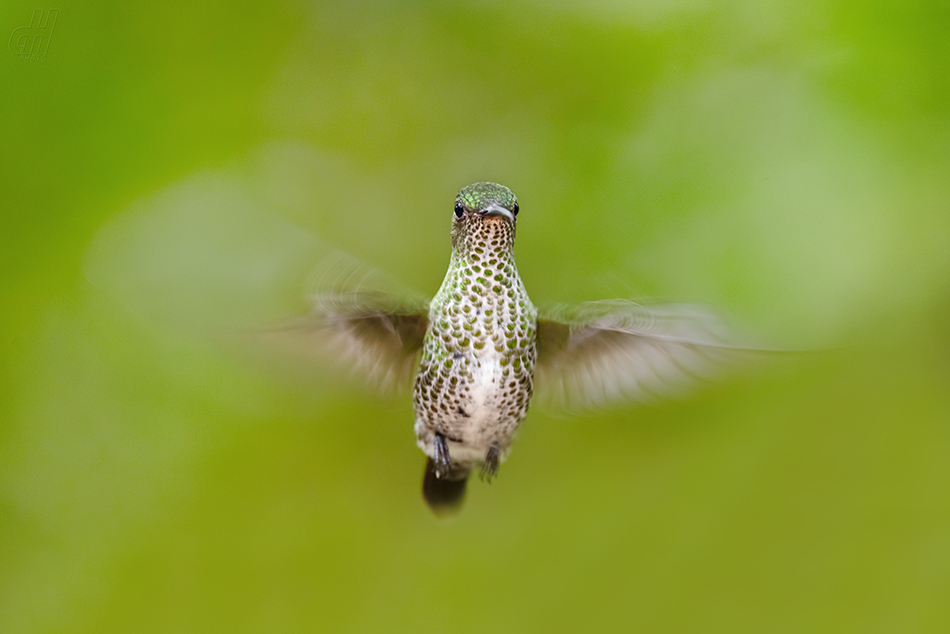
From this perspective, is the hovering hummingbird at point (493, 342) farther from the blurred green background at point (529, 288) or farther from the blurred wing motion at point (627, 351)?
the blurred green background at point (529, 288)

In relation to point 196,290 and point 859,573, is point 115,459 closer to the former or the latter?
point 196,290

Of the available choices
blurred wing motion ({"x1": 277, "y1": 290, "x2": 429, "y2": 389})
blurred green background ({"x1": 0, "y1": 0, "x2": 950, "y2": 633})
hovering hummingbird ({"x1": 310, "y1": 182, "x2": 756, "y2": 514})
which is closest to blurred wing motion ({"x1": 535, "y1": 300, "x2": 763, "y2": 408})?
hovering hummingbird ({"x1": 310, "y1": 182, "x2": 756, "y2": 514})

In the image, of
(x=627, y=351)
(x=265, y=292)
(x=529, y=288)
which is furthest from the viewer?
(x=529, y=288)

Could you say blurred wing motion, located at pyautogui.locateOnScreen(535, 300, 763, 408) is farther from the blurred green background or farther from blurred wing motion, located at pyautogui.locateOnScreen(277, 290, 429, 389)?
the blurred green background

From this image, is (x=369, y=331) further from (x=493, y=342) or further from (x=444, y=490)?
(x=444, y=490)

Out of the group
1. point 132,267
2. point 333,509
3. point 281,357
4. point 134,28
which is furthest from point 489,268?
point 134,28

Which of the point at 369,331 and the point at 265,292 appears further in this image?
the point at 369,331

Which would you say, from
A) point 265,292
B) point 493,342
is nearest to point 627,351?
point 493,342
